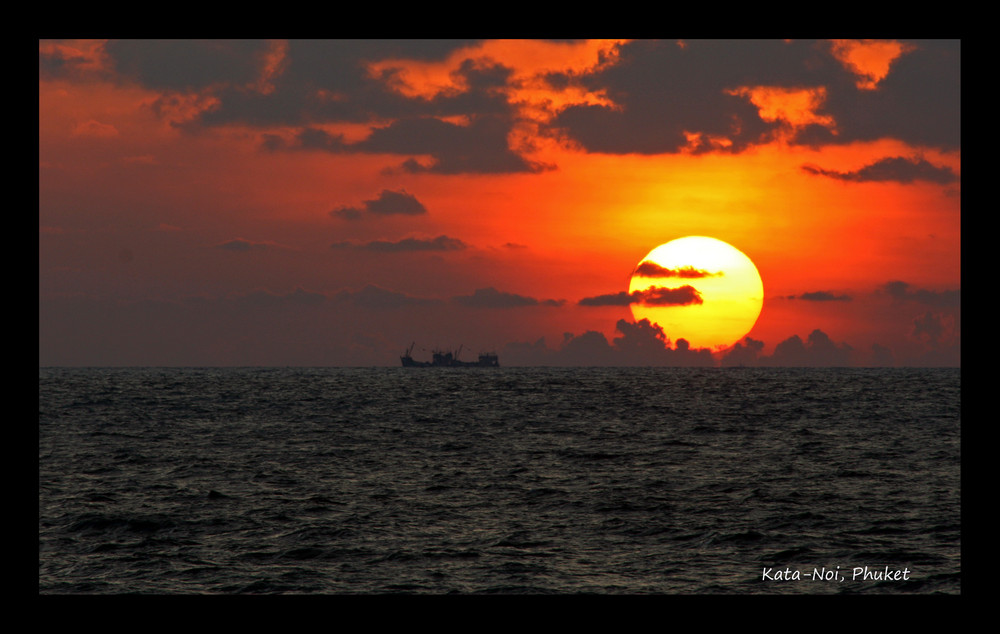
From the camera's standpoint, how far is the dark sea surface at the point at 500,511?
81.7ft

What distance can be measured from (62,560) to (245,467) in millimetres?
25692

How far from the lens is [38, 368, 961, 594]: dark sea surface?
2491 centimetres

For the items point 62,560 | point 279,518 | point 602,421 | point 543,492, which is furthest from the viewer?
point 602,421

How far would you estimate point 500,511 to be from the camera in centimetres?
3509

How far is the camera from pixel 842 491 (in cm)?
4153

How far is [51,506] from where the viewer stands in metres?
36.4
